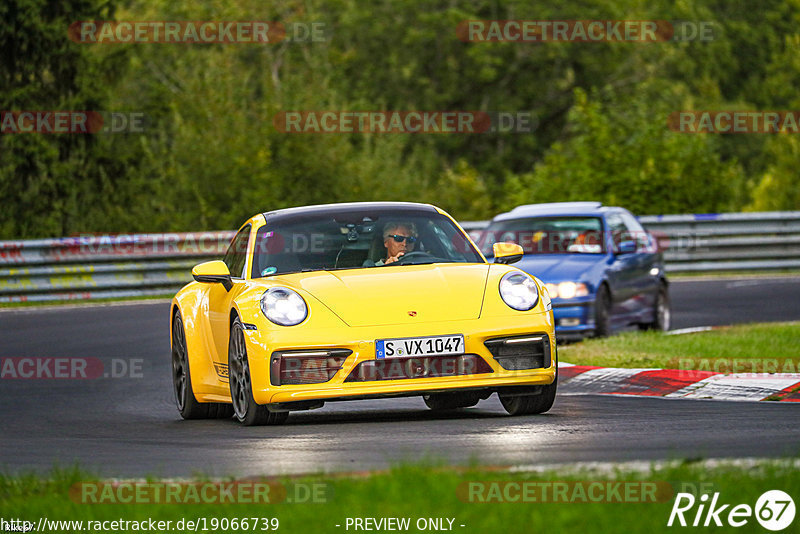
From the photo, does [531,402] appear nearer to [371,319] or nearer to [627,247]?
[371,319]

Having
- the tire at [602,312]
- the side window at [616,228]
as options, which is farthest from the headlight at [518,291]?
the side window at [616,228]

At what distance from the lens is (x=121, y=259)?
1001 inches

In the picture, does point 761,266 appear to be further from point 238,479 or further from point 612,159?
point 238,479

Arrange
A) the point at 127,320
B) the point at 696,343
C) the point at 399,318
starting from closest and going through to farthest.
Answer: the point at 399,318 < the point at 696,343 < the point at 127,320

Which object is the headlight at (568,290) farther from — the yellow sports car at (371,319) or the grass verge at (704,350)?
the yellow sports car at (371,319)

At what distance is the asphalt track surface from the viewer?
7.57 metres

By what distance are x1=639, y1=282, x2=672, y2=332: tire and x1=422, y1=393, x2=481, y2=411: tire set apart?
7.77m

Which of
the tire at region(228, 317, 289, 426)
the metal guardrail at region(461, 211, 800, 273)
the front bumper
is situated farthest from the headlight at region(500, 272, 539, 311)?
the metal guardrail at region(461, 211, 800, 273)

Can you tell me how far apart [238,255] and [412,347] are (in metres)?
2.22

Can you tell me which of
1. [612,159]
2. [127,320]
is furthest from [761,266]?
[127,320]

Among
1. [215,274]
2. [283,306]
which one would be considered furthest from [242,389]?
[215,274]

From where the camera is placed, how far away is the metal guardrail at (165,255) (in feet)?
80.4

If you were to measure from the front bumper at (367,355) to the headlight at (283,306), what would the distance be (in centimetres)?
8

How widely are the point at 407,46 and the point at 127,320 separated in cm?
3928
